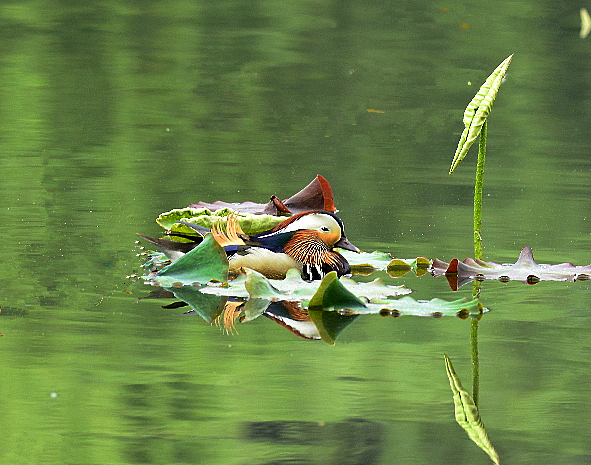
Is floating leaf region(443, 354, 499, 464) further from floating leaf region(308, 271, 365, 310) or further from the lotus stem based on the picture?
the lotus stem

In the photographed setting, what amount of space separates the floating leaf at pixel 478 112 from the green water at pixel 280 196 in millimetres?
485

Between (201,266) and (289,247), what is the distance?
35 centimetres

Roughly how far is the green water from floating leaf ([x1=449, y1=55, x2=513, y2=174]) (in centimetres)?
48

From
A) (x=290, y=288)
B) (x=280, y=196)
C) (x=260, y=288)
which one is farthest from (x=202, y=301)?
(x=280, y=196)

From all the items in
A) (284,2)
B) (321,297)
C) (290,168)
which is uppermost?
(321,297)

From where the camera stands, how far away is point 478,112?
393cm

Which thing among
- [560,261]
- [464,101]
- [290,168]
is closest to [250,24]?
[464,101]

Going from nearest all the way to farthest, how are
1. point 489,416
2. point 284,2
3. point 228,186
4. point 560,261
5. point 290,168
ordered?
point 489,416
point 560,261
point 228,186
point 290,168
point 284,2

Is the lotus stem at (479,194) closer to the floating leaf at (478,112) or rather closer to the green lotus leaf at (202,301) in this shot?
the floating leaf at (478,112)

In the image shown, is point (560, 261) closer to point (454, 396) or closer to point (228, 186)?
point (454, 396)

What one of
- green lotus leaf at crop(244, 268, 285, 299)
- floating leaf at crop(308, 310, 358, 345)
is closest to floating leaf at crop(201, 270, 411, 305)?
green lotus leaf at crop(244, 268, 285, 299)

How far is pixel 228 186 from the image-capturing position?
233 inches

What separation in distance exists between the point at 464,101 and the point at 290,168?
10.4 feet

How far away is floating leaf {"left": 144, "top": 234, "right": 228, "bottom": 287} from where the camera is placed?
377 cm
